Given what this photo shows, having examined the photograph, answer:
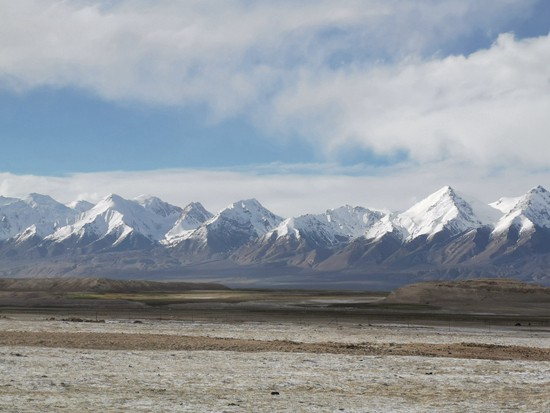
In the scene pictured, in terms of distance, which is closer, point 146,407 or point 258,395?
point 146,407

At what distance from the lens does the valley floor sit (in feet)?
72.7

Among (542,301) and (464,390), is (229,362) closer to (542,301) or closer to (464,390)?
(464,390)

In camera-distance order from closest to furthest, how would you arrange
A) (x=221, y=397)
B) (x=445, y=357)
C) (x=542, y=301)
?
(x=221, y=397) < (x=445, y=357) < (x=542, y=301)

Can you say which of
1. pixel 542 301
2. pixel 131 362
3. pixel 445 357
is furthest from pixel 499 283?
pixel 131 362

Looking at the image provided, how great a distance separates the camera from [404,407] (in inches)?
877

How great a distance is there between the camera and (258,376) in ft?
93.5

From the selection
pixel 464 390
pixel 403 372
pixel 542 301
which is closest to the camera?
pixel 464 390

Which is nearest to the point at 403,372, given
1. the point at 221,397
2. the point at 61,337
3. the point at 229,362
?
the point at 229,362

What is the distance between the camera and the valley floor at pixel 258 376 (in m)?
22.2

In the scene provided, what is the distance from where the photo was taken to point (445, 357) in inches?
1458

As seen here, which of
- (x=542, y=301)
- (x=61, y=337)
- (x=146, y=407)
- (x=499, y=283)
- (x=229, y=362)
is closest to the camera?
(x=146, y=407)

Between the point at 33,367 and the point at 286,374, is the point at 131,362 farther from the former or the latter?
the point at 286,374

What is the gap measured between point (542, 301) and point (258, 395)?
466 feet

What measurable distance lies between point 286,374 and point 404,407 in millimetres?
7814
